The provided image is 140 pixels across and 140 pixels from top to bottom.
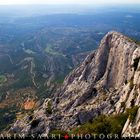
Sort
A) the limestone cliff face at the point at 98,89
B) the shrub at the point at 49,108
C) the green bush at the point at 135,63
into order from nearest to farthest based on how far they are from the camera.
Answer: the limestone cliff face at the point at 98,89 < the green bush at the point at 135,63 < the shrub at the point at 49,108

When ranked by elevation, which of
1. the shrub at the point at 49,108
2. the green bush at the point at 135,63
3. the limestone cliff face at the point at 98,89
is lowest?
the shrub at the point at 49,108

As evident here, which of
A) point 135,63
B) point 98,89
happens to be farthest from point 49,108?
point 135,63

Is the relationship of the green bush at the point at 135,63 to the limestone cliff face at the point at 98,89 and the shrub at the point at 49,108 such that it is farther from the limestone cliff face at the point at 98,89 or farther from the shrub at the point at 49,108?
the shrub at the point at 49,108

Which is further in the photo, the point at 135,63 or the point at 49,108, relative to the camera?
the point at 49,108

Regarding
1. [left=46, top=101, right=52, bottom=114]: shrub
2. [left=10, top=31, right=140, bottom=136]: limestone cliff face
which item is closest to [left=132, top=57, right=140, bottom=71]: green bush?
[left=10, top=31, right=140, bottom=136]: limestone cliff face

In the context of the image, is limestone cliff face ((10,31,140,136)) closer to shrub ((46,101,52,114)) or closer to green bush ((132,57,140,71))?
green bush ((132,57,140,71))

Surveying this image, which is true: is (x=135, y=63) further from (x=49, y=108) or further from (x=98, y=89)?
(x=49, y=108)

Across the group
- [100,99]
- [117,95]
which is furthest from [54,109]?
[117,95]

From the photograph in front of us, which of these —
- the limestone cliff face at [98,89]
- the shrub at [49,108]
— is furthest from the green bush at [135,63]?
the shrub at [49,108]

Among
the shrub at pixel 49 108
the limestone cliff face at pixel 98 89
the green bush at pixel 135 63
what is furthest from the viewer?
the shrub at pixel 49 108

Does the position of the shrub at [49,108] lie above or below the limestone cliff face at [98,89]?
below
